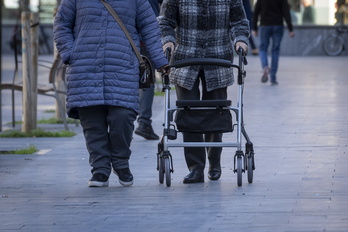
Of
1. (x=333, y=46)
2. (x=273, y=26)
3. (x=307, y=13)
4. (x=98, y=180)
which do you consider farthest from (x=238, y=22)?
(x=307, y=13)

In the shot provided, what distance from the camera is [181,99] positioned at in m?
7.66

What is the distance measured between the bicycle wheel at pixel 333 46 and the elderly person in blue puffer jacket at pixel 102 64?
22.2m

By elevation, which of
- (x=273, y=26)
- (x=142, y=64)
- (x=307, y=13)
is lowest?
(x=142, y=64)

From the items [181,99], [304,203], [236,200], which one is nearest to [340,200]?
[304,203]

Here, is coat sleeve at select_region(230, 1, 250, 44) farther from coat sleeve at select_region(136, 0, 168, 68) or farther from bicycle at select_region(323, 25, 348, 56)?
bicycle at select_region(323, 25, 348, 56)

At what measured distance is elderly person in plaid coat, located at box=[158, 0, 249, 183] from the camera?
24.7 ft

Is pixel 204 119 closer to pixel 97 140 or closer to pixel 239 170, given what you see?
pixel 239 170

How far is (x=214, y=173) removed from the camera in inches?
307

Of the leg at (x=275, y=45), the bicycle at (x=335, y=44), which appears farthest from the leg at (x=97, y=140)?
the bicycle at (x=335, y=44)

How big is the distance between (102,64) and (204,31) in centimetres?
84

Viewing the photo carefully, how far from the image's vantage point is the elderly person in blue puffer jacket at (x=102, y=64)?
7.28 m

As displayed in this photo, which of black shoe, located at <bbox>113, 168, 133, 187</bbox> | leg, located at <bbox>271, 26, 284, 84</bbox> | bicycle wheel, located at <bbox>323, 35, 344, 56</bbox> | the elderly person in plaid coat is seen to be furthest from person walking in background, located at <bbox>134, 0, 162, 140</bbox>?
bicycle wheel, located at <bbox>323, 35, 344, 56</bbox>

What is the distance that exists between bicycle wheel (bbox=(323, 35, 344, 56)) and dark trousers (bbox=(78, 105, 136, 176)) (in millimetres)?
22292

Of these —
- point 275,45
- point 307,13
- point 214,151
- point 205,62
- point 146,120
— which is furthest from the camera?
point 307,13
